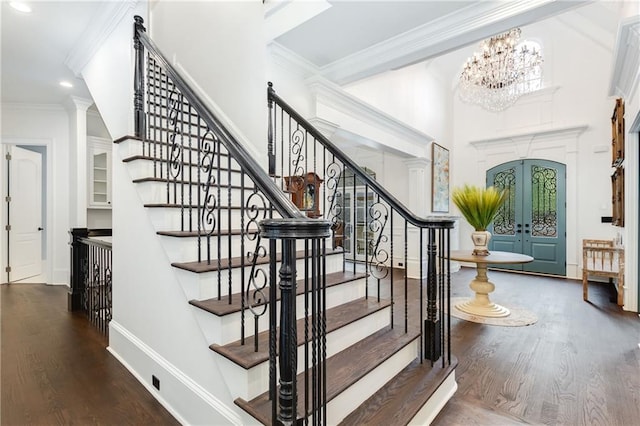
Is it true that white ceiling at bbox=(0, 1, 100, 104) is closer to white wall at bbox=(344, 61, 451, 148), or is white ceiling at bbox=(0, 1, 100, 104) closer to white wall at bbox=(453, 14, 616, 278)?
white wall at bbox=(344, 61, 451, 148)

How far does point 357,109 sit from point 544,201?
476 cm

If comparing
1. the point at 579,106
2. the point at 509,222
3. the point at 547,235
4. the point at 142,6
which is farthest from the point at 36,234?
the point at 579,106

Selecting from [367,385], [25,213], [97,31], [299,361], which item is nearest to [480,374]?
[367,385]

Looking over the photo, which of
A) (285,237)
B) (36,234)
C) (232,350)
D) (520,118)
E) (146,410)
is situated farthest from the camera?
(520,118)

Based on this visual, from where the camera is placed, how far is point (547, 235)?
6.48 m

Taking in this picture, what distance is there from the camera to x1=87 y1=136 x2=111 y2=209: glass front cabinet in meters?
5.49

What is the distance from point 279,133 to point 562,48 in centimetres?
646

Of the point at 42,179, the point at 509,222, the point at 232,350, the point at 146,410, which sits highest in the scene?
the point at 42,179

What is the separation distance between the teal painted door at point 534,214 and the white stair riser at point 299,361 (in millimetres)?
5713

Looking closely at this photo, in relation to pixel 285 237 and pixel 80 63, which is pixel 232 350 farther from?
pixel 80 63

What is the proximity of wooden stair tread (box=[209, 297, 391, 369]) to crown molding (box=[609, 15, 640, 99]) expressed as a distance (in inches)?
133

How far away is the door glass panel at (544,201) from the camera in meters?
6.43

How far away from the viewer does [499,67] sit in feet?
15.5

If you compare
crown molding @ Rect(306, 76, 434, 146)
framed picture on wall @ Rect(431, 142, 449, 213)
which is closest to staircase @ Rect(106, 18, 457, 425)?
crown molding @ Rect(306, 76, 434, 146)
